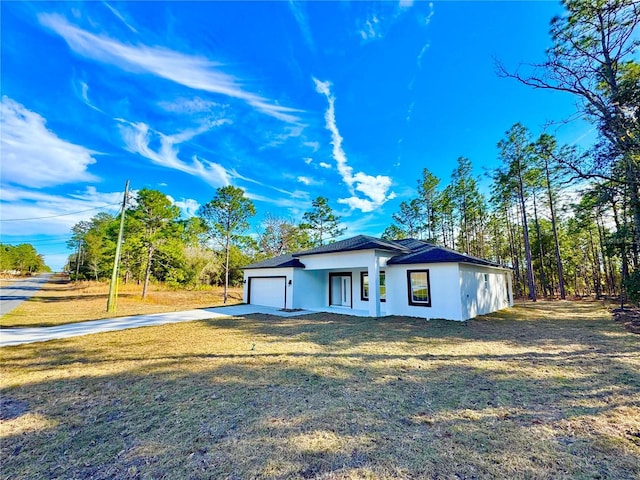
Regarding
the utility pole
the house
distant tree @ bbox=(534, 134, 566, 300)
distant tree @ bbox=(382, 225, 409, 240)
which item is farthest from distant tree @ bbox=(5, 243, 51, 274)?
distant tree @ bbox=(534, 134, 566, 300)

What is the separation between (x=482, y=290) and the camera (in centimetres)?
1230

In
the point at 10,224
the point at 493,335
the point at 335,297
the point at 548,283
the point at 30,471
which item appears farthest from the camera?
the point at 548,283

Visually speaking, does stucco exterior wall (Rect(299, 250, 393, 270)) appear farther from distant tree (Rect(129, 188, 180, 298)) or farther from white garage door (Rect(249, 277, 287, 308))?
distant tree (Rect(129, 188, 180, 298))

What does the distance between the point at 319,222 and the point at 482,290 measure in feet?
60.3

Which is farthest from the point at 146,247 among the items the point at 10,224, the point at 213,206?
the point at 10,224

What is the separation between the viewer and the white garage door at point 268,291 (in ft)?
47.9

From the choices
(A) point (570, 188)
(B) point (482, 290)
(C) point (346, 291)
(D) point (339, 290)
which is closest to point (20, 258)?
(D) point (339, 290)

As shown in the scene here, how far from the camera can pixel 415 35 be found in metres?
10.5

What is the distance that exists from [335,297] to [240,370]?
10.3m

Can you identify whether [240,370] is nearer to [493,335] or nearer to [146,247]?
[493,335]

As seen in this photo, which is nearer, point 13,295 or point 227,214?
point 13,295

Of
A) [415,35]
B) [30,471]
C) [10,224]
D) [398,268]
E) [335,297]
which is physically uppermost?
[415,35]

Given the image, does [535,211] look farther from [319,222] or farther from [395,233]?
[319,222]

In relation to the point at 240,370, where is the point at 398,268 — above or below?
above
